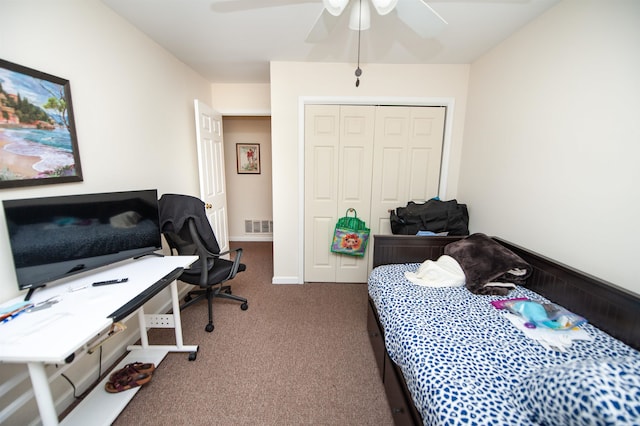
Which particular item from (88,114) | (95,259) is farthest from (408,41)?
(95,259)

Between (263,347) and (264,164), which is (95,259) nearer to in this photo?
(263,347)

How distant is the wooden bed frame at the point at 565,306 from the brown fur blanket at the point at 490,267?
9cm

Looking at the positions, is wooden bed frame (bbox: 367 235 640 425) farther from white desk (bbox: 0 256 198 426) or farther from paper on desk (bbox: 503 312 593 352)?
white desk (bbox: 0 256 198 426)

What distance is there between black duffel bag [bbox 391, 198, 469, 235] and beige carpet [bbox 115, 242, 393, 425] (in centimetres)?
98

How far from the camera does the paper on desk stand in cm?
115

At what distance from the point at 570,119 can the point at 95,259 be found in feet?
9.84

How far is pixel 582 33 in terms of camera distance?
1478 millimetres

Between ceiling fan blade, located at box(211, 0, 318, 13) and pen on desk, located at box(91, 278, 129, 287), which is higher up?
ceiling fan blade, located at box(211, 0, 318, 13)

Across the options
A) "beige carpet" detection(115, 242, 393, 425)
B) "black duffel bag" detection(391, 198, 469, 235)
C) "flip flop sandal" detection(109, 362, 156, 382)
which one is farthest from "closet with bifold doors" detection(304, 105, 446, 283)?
"flip flop sandal" detection(109, 362, 156, 382)

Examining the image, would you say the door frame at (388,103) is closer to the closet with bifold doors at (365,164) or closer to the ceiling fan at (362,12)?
the closet with bifold doors at (365,164)

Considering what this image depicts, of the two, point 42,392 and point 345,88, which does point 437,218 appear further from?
point 42,392

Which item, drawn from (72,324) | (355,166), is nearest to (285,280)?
(355,166)

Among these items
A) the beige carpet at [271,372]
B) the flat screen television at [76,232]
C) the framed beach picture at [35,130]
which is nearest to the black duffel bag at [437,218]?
the beige carpet at [271,372]

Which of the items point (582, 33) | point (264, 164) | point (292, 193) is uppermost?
point (582, 33)
